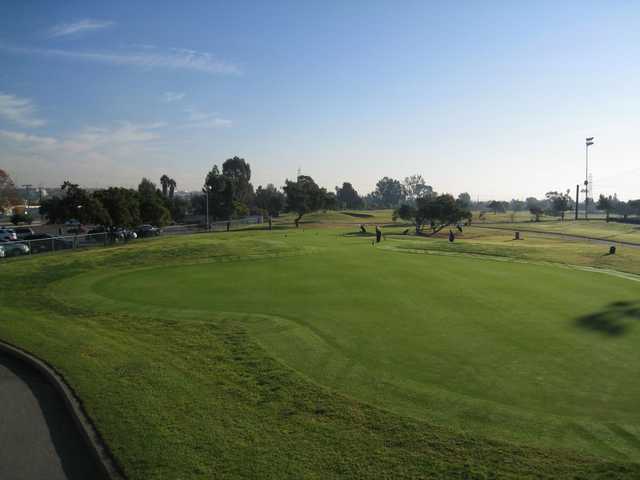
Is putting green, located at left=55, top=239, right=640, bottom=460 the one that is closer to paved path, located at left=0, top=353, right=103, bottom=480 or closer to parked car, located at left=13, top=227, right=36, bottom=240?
paved path, located at left=0, top=353, right=103, bottom=480

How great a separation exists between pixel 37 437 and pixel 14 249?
26175 millimetres

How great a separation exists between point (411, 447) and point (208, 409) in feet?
12.4

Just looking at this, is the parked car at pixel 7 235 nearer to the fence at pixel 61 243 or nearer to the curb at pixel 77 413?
the fence at pixel 61 243

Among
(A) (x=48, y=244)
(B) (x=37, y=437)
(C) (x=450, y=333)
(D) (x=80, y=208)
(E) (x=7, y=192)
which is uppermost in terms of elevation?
(E) (x=7, y=192)

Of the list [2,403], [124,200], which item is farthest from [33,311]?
[124,200]

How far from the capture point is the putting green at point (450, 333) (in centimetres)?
827

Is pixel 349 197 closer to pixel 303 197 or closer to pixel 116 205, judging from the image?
pixel 303 197

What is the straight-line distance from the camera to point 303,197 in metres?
80.6

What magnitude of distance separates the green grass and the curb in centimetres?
16

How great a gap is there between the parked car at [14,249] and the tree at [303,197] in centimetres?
5321

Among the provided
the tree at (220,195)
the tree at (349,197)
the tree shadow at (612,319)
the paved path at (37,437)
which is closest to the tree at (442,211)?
the tree at (220,195)

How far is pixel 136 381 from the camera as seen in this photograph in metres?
9.45

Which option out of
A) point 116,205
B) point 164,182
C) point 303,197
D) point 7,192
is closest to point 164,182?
point 164,182

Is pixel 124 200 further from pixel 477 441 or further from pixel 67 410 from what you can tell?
pixel 477 441
